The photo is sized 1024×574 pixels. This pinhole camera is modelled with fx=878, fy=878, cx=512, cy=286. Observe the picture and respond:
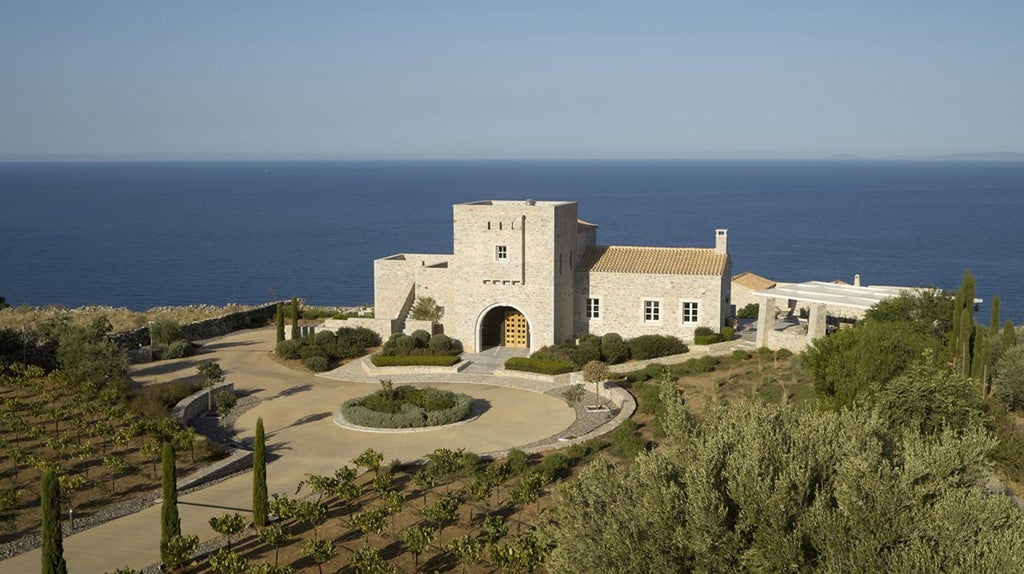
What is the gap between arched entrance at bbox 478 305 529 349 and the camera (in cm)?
3928

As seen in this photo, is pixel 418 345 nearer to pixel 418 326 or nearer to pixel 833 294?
pixel 418 326

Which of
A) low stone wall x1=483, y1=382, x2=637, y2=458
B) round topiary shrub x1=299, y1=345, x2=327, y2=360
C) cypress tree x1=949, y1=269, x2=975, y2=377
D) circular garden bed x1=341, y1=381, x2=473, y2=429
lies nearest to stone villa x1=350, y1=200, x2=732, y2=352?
round topiary shrub x1=299, y1=345, x2=327, y2=360

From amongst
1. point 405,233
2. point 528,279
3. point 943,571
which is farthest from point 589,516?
point 405,233

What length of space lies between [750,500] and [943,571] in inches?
107

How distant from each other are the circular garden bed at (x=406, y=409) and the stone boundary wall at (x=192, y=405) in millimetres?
4576

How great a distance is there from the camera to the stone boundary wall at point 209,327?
3866 cm

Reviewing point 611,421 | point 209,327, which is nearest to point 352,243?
point 209,327

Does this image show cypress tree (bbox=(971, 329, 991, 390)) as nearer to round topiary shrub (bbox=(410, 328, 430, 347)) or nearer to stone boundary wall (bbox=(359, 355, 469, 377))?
stone boundary wall (bbox=(359, 355, 469, 377))

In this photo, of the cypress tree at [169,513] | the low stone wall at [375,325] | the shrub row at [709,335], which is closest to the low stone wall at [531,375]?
the shrub row at [709,335]

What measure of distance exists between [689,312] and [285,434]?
1844 centimetres

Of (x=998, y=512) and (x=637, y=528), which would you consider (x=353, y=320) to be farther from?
(x=998, y=512)

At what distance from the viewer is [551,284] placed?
36.7 meters

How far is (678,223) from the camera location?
14525 centimetres

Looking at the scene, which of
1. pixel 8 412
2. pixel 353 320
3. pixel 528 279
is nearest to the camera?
pixel 8 412
